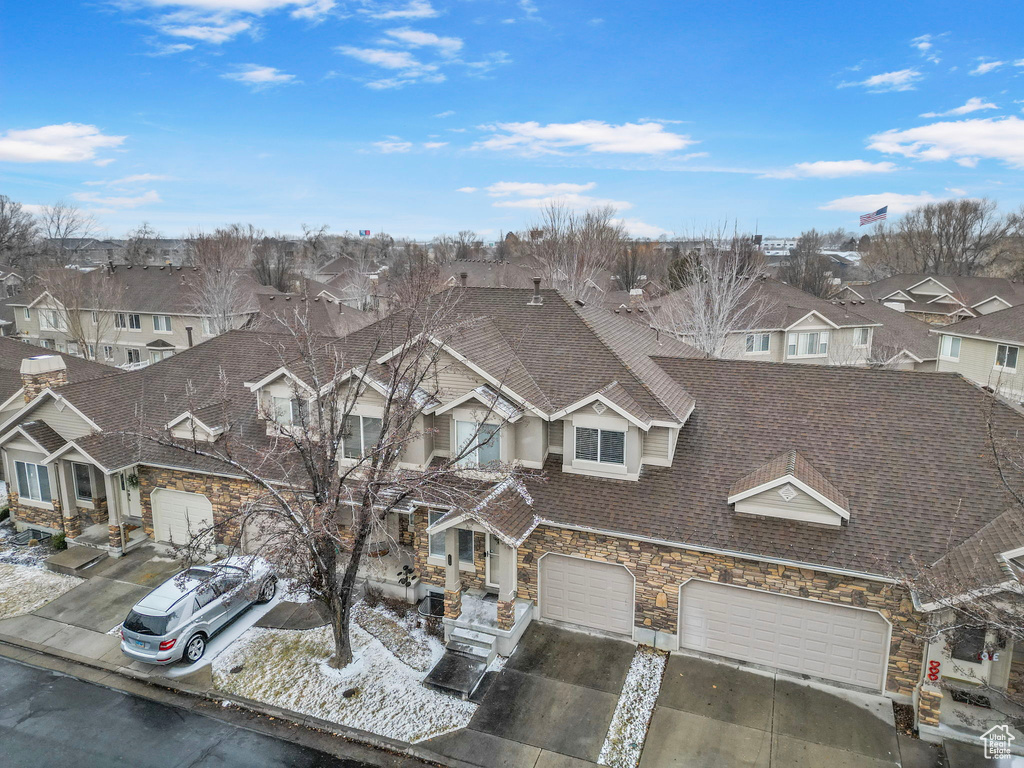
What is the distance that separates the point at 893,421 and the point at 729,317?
21.4m

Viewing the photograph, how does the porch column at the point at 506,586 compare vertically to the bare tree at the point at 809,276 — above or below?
below

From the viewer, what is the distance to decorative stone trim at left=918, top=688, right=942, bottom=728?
36.4ft

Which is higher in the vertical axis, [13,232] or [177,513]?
[13,232]

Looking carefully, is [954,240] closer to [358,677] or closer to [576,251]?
[576,251]

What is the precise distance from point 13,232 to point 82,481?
8198 centimetres

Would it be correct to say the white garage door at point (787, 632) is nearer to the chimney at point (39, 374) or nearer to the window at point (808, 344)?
the chimney at point (39, 374)

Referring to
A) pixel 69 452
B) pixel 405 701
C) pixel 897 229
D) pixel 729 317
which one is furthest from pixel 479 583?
pixel 897 229

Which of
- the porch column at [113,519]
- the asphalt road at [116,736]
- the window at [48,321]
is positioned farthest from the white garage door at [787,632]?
the window at [48,321]

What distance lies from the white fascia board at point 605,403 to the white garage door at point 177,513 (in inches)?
424

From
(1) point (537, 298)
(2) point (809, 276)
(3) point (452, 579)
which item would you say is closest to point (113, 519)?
(3) point (452, 579)

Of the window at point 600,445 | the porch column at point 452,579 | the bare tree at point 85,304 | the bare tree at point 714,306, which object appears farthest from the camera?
the bare tree at point 85,304

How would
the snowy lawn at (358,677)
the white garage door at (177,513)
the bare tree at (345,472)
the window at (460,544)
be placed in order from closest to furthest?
the bare tree at (345,472)
the snowy lawn at (358,677)
the window at (460,544)
the white garage door at (177,513)

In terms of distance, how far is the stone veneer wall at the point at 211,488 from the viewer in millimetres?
17641

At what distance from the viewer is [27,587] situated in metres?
17.0
